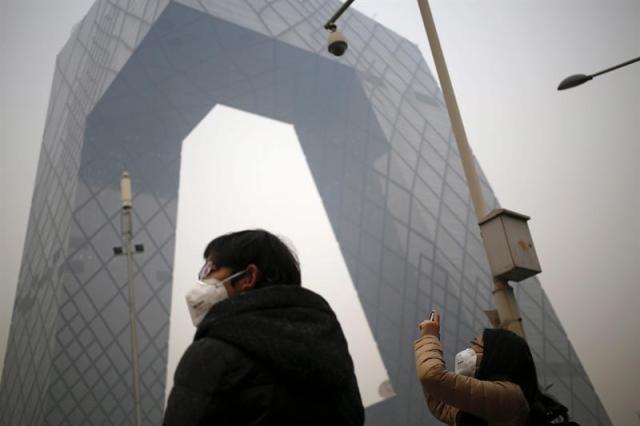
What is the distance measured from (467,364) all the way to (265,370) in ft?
6.10

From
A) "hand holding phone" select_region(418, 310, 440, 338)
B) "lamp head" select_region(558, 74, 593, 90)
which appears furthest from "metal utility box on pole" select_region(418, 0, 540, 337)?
"lamp head" select_region(558, 74, 593, 90)

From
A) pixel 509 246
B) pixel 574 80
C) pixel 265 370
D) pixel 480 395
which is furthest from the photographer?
pixel 574 80

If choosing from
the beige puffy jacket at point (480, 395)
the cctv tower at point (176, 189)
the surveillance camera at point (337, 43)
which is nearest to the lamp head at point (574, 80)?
the surveillance camera at point (337, 43)

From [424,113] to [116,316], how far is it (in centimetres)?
1490

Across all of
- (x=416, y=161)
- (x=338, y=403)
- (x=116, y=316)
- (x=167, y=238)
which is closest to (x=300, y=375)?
(x=338, y=403)

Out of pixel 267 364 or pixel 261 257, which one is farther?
pixel 261 257

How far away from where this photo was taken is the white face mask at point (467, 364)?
116 inches

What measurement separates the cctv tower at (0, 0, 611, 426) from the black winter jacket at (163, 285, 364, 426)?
53.3 ft

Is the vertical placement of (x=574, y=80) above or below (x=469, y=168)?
above

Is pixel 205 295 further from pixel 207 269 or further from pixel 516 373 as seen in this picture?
pixel 516 373

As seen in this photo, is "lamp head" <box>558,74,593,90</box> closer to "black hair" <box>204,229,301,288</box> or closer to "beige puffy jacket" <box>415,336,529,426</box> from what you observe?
"beige puffy jacket" <box>415,336,529,426</box>

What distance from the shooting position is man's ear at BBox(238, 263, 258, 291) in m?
1.87

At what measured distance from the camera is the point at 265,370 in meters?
1.46

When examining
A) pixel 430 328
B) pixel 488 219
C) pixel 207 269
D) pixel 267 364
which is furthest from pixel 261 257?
pixel 488 219
